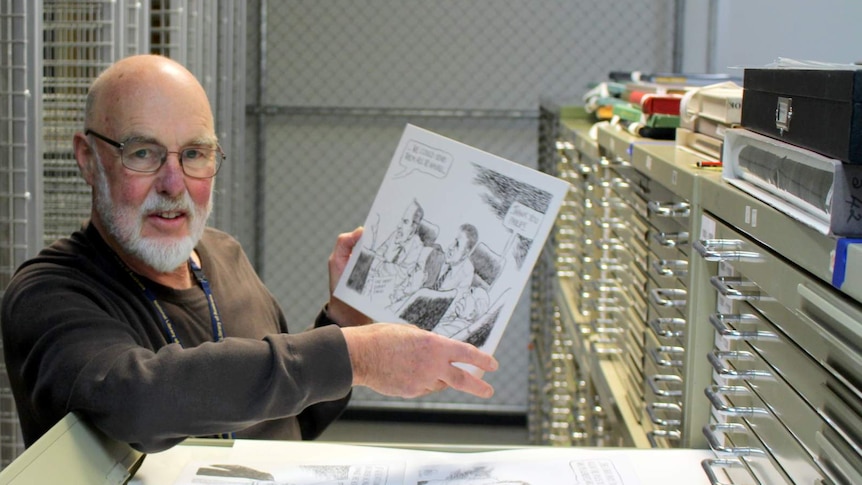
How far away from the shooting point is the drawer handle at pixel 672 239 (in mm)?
1483

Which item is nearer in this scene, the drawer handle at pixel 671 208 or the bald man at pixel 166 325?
the bald man at pixel 166 325

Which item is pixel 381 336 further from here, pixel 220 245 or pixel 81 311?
pixel 220 245

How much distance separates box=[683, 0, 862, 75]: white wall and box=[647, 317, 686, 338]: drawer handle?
3.48ft

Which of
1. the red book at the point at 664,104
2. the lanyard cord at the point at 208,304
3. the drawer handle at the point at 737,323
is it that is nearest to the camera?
the drawer handle at the point at 737,323

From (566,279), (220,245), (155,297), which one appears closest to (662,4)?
(566,279)

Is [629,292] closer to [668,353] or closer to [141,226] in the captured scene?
[668,353]

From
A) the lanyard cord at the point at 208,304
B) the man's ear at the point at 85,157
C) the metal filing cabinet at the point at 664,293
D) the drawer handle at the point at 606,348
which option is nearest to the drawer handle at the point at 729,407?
the metal filing cabinet at the point at 664,293

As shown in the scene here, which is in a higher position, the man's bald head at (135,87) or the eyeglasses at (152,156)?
the man's bald head at (135,87)

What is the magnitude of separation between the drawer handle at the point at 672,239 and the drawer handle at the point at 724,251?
236mm

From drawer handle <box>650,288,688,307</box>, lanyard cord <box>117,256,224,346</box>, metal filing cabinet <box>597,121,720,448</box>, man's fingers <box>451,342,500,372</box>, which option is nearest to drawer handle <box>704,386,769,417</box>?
metal filing cabinet <box>597,121,720,448</box>

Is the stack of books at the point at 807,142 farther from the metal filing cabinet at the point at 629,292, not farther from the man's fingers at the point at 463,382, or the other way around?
the man's fingers at the point at 463,382

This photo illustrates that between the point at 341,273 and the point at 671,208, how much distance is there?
72cm

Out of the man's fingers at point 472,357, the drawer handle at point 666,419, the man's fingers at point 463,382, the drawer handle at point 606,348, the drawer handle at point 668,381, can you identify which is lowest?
the drawer handle at point 606,348

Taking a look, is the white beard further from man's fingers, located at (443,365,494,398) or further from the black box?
the black box
